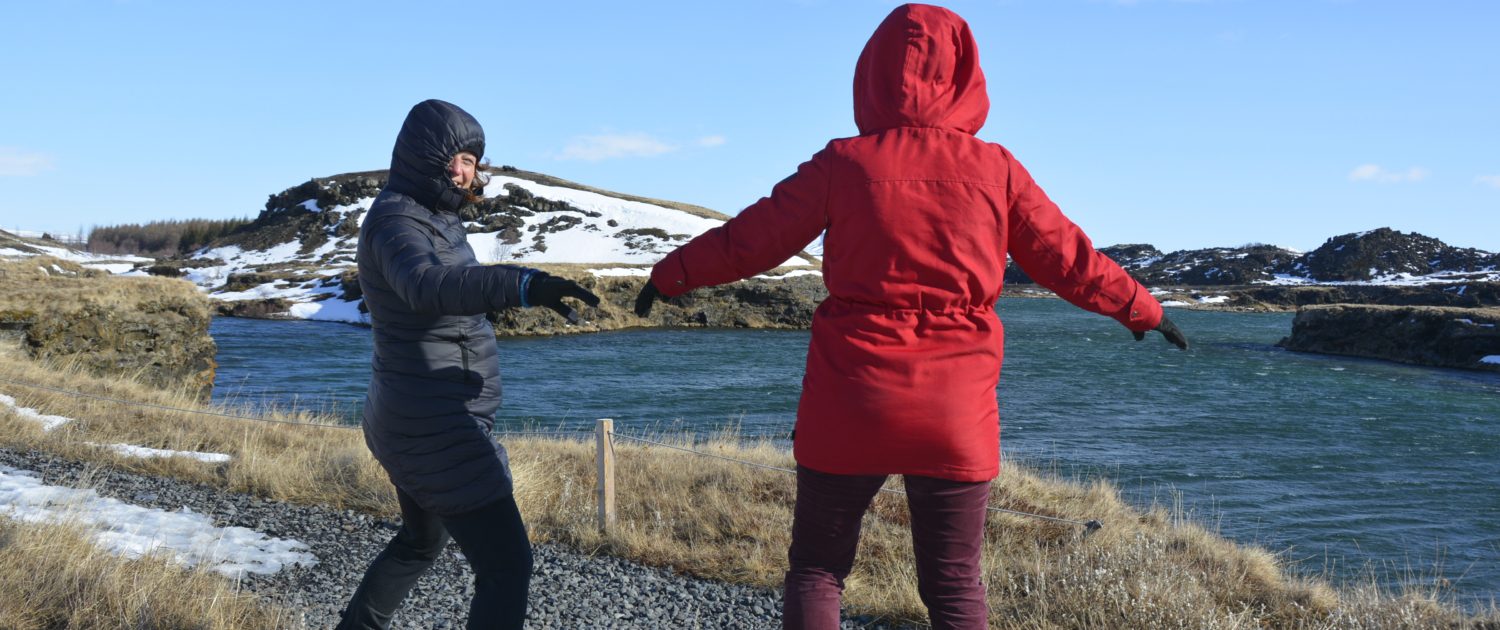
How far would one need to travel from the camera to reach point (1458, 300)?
68000 mm

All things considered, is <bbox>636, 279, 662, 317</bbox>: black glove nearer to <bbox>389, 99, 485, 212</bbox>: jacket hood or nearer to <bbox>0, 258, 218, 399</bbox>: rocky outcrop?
<bbox>389, 99, 485, 212</bbox>: jacket hood

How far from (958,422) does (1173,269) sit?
15578 cm

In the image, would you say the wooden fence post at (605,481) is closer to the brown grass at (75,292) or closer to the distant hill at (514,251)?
the brown grass at (75,292)

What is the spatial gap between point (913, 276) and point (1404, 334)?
4435 cm

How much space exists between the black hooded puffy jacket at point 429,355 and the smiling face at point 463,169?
0.11 ft

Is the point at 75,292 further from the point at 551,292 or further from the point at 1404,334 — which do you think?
the point at 1404,334

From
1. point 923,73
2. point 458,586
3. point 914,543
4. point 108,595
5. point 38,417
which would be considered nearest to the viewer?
point 923,73

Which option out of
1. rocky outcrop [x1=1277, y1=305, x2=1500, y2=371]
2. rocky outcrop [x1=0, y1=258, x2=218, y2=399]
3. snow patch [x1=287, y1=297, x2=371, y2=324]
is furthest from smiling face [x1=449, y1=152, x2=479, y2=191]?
snow patch [x1=287, y1=297, x2=371, y2=324]

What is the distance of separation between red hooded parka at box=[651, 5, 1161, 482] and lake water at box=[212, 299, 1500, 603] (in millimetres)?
6896

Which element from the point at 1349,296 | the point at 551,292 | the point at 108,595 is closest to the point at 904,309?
the point at 551,292

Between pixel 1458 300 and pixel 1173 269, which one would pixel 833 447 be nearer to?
pixel 1458 300

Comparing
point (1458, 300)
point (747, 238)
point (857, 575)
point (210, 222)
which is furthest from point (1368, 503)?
point (210, 222)

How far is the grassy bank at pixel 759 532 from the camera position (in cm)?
457

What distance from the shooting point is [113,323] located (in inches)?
774
